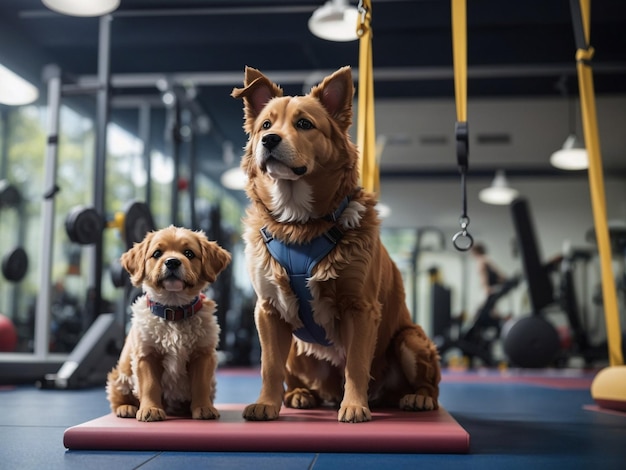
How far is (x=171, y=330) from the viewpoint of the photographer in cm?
222

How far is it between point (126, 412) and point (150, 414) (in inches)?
6.8

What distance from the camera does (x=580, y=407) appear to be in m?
3.65

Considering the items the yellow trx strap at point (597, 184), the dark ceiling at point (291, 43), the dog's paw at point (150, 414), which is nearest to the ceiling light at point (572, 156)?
the dark ceiling at point (291, 43)

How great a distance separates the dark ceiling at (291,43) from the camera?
731cm

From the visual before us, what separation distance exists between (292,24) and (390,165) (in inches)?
198

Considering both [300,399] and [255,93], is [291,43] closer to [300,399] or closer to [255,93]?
[255,93]

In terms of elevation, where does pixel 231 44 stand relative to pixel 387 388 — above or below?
above

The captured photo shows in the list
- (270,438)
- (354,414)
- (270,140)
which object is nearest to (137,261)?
(270,140)

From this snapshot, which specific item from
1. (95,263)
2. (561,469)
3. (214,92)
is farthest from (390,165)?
(561,469)

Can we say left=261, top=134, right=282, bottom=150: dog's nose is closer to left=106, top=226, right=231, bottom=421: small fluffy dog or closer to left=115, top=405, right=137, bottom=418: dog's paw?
left=106, top=226, right=231, bottom=421: small fluffy dog

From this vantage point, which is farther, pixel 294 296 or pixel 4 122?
pixel 4 122

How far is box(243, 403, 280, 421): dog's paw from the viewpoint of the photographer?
7.11 ft

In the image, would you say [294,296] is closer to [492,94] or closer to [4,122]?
[4,122]

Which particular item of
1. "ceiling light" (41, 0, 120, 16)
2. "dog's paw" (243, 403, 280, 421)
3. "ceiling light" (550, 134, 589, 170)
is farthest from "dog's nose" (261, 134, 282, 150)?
"ceiling light" (550, 134, 589, 170)
